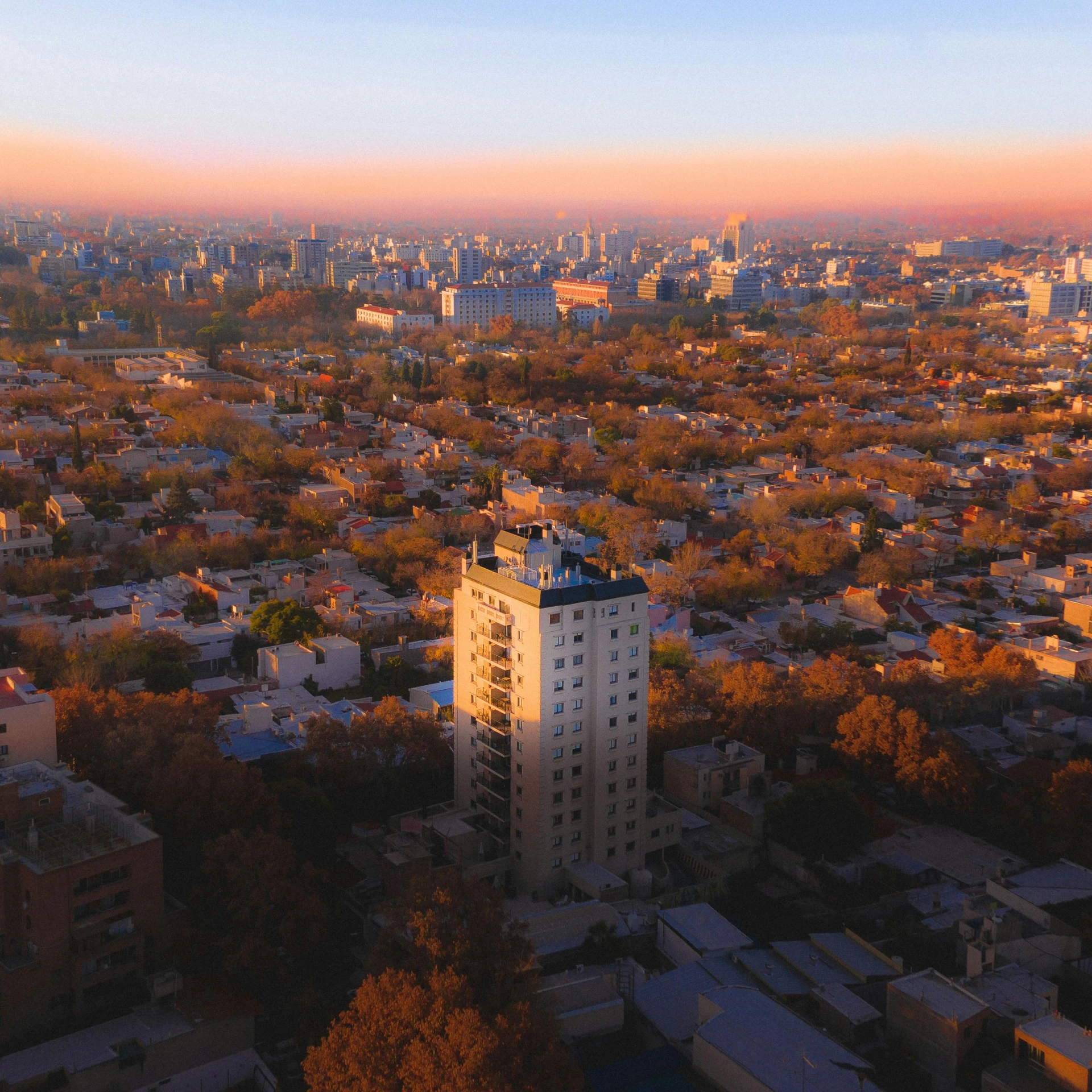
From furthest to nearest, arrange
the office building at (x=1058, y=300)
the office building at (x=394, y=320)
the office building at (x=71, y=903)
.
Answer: the office building at (x=1058, y=300)
the office building at (x=394, y=320)
the office building at (x=71, y=903)

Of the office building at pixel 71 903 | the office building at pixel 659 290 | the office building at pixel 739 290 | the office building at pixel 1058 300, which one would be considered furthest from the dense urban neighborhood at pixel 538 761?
the office building at pixel 739 290

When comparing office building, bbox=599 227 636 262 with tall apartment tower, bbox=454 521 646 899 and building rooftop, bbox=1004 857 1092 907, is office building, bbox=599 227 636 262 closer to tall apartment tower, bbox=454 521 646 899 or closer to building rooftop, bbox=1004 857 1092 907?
tall apartment tower, bbox=454 521 646 899

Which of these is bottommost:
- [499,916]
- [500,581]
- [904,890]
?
[904,890]

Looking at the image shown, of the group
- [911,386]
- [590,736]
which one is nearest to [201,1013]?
[590,736]

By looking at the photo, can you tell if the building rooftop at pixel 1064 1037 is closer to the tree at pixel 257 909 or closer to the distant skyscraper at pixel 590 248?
the tree at pixel 257 909

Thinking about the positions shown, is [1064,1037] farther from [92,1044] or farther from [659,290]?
[659,290]

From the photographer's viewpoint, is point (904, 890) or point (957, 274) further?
point (957, 274)

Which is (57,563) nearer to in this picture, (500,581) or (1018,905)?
(500,581)

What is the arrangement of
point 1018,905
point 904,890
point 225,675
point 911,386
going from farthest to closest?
point 911,386 → point 225,675 → point 904,890 → point 1018,905
